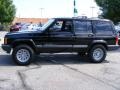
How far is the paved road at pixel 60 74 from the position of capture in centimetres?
895

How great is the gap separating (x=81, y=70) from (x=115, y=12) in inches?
1132

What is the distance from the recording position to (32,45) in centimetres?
1264

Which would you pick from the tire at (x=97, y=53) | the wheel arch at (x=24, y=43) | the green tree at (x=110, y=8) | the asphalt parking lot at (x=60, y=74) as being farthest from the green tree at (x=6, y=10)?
the wheel arch at (x=24, y=43)

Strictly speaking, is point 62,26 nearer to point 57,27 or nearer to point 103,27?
point 57,27

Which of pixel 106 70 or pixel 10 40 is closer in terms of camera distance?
pixel 106 70

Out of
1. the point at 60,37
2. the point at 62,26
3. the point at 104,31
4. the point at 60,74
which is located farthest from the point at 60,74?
the point at 104,31

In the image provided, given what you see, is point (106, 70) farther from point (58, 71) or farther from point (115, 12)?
point (115, 12)

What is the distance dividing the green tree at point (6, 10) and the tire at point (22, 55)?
4369 centimetres

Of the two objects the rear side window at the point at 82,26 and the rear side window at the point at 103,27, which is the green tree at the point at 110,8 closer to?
the rear side window at the point at 103,27

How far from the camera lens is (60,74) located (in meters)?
10.7

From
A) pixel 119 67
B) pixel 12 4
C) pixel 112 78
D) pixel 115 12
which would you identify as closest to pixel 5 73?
pixel 112 78

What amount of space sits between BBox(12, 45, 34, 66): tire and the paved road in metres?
0.26

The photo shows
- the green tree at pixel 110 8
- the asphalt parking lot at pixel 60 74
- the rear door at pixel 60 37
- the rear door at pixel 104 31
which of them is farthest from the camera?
the green tree at pixel 110 8

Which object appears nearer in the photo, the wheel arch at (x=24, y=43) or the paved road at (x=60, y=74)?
the paved road at (x=60, y=74)
